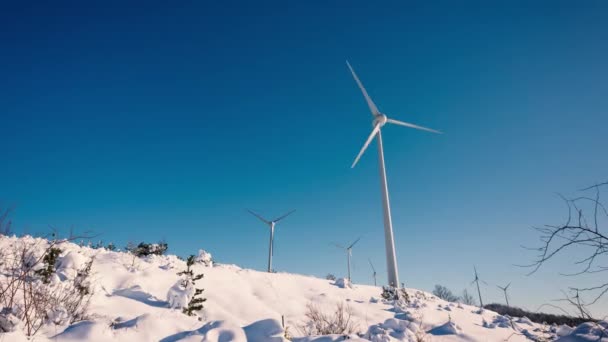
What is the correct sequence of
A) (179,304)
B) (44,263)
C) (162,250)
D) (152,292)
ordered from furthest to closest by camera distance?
(162,250)
(152,292)
(179,304)
(44,263)

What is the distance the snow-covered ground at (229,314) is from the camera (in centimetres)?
452

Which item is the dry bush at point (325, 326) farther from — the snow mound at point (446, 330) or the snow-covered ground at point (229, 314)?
the snow mound at point (446, 330)

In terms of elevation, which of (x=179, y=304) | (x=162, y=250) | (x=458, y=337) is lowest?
(x=458, y=337)

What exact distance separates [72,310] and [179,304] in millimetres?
2778

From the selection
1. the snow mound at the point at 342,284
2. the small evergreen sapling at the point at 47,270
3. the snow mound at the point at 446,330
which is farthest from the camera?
the snow mound at the point at 342,284

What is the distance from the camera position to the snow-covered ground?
452 cm

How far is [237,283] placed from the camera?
40.9 feet

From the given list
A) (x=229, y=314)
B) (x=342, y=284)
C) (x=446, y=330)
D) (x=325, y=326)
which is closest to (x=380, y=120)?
(x=342, y=284)

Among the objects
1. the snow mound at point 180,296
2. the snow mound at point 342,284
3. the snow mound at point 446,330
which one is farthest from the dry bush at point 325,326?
the snow mound at point 342,284

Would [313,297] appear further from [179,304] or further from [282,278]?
[179,304]

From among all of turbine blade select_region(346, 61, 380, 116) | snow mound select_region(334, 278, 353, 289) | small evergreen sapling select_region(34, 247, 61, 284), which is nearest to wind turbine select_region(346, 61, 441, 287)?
turbine blade select_region(346, 61, 380, 116)

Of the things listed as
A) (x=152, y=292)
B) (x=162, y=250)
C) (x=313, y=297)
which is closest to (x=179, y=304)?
(x=152, y=292)

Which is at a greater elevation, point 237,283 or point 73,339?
point 237,283

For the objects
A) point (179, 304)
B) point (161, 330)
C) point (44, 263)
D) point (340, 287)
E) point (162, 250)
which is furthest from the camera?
point (340, 287)
